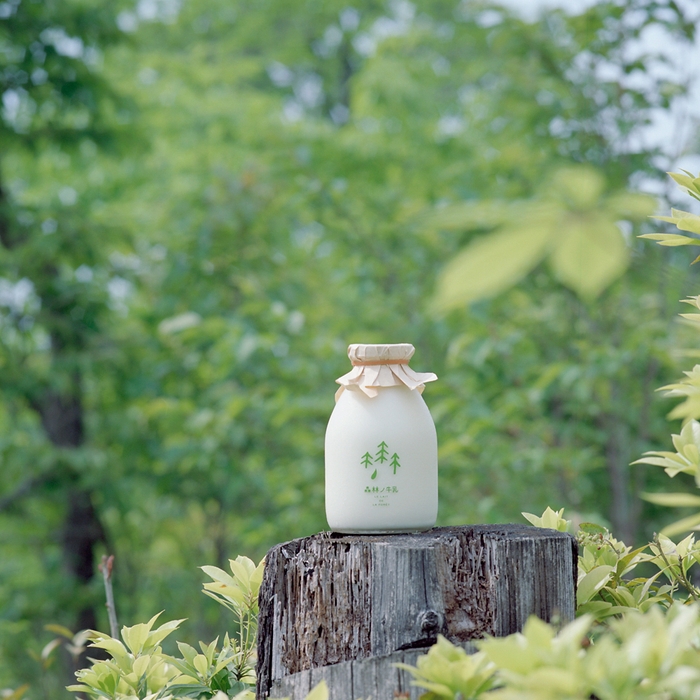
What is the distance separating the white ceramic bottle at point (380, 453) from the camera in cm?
141

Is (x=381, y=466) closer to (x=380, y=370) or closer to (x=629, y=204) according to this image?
(x=380, y=370)

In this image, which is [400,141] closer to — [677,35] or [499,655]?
[677,35]

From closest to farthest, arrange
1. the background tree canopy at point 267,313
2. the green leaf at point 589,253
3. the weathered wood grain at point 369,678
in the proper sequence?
the green leaf at point 589,253 → the weathered wood grain at point 369,678 → the background tree canopy at point 267,313

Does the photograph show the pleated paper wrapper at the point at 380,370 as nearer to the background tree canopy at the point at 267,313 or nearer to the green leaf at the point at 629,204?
the green leaf at the point at 629,204

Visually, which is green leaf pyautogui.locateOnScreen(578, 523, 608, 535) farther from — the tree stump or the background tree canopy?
the background tree canopy

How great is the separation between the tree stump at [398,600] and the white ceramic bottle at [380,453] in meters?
0.07

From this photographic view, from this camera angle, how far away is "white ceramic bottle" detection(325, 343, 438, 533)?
4.63 ft

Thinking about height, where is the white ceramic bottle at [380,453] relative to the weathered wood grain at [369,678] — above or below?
above

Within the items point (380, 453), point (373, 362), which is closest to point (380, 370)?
point (373, 362)

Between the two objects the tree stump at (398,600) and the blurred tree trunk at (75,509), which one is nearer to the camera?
the tree stump at (398,600)

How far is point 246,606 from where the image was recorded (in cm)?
148


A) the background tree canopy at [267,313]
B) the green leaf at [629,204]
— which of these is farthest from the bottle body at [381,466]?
the background tree canopy at [267,313]

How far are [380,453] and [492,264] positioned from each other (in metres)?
0.94

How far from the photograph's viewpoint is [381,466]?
1406 millimetres
